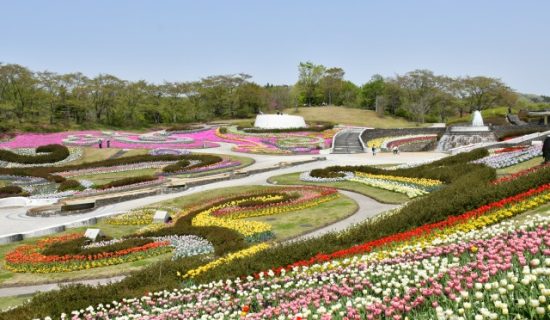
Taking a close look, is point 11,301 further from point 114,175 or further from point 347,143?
point 347,143

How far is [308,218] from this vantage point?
66.1 feet

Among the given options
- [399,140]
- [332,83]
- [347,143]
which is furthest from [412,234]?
[332,83]

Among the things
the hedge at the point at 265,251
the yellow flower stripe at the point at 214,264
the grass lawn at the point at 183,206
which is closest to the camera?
the hedge at the point at 265,251

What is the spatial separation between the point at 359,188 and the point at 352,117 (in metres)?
79.8

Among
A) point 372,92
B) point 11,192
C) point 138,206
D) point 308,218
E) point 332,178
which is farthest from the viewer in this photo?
point 372,92

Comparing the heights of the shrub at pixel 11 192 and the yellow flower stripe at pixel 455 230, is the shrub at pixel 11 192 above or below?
below

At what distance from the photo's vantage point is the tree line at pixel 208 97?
272 feet

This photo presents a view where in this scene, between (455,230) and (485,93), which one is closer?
(455,230)

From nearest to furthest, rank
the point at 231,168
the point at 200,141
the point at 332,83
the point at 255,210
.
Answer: the point at 255,210 → the point at 231,168 → the point at 200,141 → the point at 332,83

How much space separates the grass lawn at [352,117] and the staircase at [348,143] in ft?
106

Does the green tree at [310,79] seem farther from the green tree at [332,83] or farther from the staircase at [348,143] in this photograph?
the staircase at [348,143]

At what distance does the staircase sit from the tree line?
36.9 metres

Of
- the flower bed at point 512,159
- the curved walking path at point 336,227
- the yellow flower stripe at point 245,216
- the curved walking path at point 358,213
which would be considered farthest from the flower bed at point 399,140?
the yellow flower stripe at point 245,216

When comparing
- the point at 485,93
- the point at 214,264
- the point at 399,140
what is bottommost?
the point at 214,264
